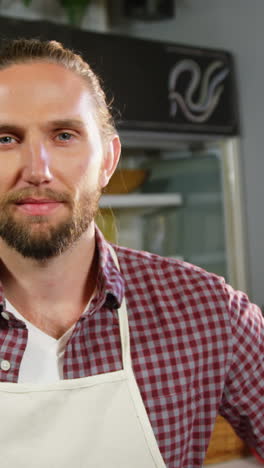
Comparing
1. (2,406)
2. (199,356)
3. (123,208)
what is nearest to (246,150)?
(123,208)

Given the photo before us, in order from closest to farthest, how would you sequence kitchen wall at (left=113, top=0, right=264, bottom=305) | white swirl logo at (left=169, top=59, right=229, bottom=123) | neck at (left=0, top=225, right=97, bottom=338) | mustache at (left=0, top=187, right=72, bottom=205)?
1. mustache at (left=0, top=187, right=72, bottom=205)
2. neck at (left=0, top=225, right=97, bottom=338)
3. white swirl logo at (left=169, top=59, right=229, bottom=123)
4. kitchen wall at (left=113, top=0, right=264, bottom=305)

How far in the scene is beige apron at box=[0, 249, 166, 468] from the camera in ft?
3.37

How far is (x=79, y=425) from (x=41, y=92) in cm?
53

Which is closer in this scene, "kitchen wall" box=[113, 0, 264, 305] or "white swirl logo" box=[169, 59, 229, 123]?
"white swirl logo" box=[169, 59, 229, 123]

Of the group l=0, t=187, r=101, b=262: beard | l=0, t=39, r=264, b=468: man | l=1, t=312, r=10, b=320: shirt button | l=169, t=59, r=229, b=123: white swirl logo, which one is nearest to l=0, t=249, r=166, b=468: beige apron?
l=0, t=39, r=264, b=468: man

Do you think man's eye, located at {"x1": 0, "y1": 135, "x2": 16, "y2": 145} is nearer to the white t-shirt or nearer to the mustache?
the mustache

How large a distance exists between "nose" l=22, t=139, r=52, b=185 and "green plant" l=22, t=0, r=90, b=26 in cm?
182

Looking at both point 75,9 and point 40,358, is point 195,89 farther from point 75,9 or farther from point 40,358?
point 40,358

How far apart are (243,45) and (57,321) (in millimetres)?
1895

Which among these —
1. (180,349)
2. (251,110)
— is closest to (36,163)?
(180,349)

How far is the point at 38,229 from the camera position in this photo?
3.27 ft

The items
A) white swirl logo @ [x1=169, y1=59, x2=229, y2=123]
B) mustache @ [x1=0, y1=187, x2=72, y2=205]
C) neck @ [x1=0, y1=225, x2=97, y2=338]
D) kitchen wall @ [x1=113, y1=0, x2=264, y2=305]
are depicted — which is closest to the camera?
mustache @ [x1=0, y1=187, x2=72, y2=205]

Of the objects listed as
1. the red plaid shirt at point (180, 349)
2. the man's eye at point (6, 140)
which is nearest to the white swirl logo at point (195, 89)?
the red plaid shirt at point (180, 349)

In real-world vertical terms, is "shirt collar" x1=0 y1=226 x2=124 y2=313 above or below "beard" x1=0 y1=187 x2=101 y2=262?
below
